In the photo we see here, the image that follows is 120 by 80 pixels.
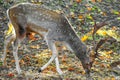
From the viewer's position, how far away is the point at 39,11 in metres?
9.66

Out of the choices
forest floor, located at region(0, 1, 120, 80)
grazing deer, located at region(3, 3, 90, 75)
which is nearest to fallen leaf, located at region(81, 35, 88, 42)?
forest floor, located at region(0, 1, 120, 80)

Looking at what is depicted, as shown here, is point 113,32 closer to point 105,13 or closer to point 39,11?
point 105,13

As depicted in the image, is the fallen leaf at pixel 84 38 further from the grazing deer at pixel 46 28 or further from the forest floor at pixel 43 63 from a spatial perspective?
the grazing deer at pixel 46 28

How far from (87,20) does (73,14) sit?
62 cm

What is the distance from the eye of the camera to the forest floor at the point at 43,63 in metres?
9.20

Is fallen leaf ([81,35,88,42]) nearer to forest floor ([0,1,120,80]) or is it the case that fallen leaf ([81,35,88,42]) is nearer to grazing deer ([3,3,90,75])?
forest floor ([0,1,120,80])

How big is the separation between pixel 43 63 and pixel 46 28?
4.11 ft

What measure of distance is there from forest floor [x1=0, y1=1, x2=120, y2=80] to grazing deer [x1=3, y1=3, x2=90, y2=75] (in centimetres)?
28

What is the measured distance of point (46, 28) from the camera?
31.3ft

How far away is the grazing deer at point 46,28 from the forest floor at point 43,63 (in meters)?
0.28

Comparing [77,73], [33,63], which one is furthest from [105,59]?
[33,63]

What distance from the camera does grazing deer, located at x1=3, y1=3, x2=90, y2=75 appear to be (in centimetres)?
935

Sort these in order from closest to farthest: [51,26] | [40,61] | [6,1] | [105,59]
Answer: [51,26], [40,61], [105,59], [6,1]

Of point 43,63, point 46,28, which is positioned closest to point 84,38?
point 43,63
